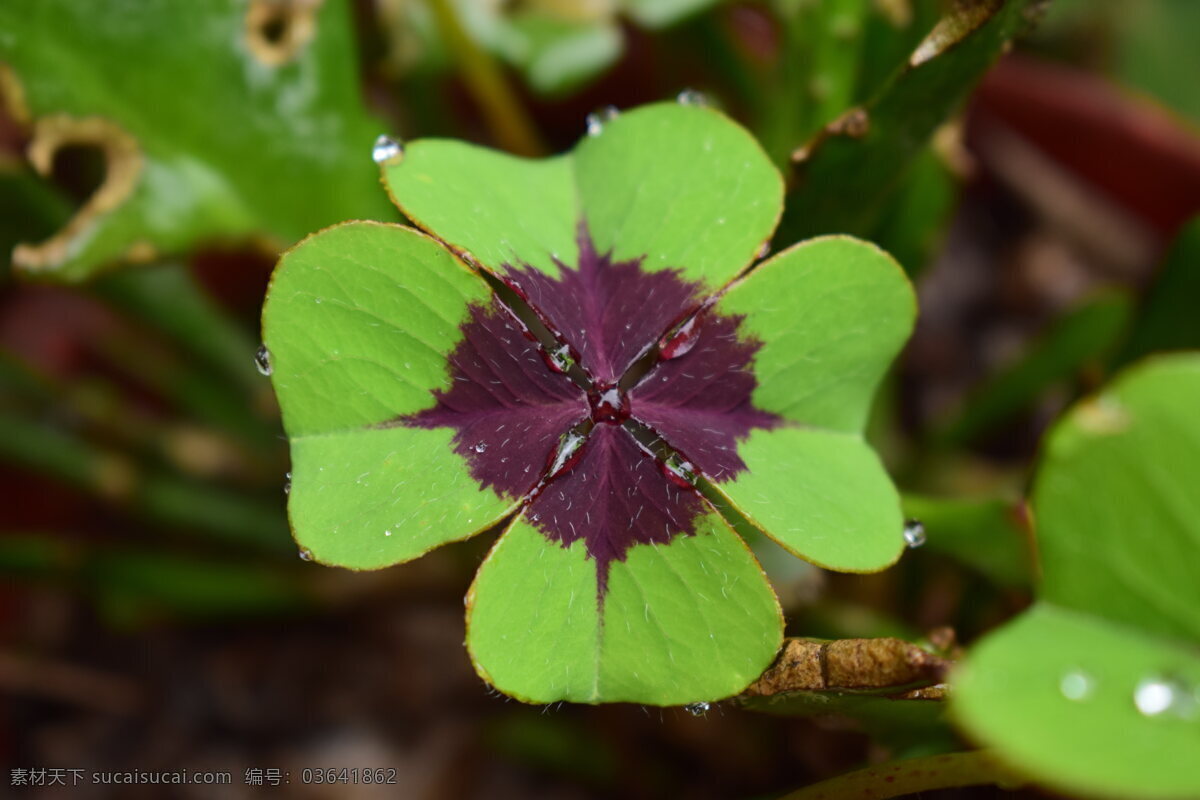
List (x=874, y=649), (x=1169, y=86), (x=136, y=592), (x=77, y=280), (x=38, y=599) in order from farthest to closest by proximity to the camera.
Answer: (x=1169, y=86), (x=38, y=599), (x=136, y=592), (x=77, y=280), (x=874, y=649)

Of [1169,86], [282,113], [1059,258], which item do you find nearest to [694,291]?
[282,113]

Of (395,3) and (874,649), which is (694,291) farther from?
(395,3)

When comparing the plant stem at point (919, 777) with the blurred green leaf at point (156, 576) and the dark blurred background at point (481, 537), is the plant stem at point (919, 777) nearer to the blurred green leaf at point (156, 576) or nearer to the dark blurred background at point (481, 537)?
the dark blurred background at point (481, 537)

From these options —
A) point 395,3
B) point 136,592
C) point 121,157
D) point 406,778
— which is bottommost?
point 406,778

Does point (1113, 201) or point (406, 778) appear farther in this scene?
point (1113, 201)

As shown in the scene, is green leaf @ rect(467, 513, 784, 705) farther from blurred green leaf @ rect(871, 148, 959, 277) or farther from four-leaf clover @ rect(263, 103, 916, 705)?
blurred green leaf @ rect(871, 148, 959, 277)

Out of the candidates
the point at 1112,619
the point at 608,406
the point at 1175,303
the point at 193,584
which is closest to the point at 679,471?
the point at 608,406
